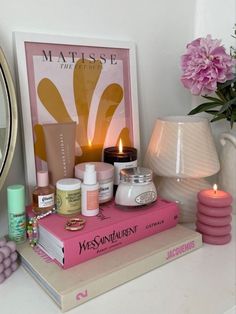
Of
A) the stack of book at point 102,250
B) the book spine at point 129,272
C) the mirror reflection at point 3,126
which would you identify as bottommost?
the book spine at point 129,272

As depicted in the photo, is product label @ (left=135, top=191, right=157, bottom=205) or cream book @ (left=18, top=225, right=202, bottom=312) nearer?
cream book @ (left=18, top=225, right=202, bottom=312)

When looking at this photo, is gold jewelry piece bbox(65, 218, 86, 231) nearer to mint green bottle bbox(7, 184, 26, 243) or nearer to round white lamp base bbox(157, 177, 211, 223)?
mint green bottle bbox(7, 184, 26, 243)

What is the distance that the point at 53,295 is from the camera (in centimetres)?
46

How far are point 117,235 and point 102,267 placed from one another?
0.21 feet

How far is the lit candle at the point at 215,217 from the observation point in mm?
628

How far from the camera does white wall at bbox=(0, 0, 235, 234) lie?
1.95 feet

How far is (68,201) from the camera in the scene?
558 mm

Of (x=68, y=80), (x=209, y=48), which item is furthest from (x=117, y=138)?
(x=209, y=48)

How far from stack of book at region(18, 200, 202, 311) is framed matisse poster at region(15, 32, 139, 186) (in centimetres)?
14

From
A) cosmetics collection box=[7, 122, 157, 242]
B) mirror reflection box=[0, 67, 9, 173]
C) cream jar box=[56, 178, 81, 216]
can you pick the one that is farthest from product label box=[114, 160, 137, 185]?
mirror reflection box=[0, 67, 9, 173]

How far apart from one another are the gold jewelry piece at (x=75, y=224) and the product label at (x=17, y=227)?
0.08 meters

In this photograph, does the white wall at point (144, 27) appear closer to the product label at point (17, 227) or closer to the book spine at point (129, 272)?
the product label at point (17, 227)

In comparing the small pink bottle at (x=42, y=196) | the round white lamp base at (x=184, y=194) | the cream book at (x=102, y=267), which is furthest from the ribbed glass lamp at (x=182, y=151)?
the small pink bottle at (x=42, y=196)

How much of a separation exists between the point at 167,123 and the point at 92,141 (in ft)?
0.52
